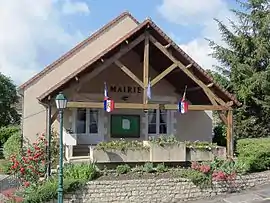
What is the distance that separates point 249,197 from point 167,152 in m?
3.51

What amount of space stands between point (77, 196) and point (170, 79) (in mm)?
9081

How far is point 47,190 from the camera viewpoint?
15.2 meters

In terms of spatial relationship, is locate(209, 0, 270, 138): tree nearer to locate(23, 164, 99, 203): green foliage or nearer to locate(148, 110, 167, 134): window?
locate(148, 110, 167, 134): window

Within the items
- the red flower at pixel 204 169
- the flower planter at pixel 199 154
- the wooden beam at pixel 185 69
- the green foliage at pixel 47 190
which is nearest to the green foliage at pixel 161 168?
the flower planter at pixel 199 154

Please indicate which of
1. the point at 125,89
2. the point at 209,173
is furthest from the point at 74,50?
the point at 209,173

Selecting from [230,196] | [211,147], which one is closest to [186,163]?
[211,147]

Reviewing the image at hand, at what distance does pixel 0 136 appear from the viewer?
2909 centimetres

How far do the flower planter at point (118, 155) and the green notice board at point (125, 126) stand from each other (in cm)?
481

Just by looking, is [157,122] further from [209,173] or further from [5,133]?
[5,133]

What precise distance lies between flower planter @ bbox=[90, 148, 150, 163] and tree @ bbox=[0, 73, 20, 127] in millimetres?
24242

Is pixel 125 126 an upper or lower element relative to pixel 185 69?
lower

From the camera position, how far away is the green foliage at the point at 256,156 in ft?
60.3

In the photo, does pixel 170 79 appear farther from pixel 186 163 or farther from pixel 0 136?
pixel 0 136

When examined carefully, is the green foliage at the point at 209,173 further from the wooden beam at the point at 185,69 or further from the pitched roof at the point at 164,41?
the pitched roof at the point at 164,41
